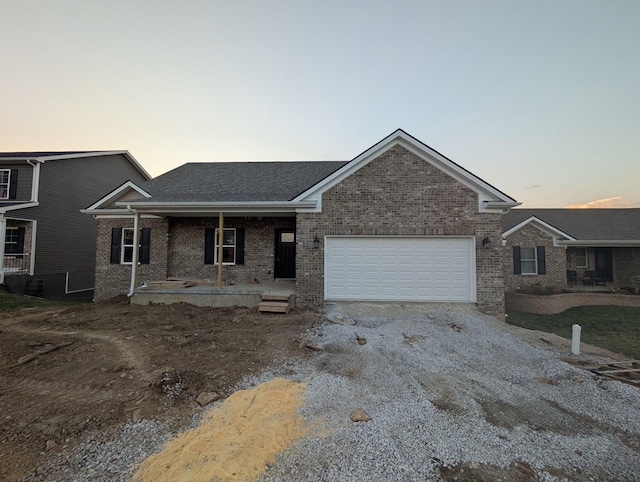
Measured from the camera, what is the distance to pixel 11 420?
11.4ft

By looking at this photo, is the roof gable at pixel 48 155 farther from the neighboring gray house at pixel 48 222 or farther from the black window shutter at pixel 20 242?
the black window shutter at pixel 20 242

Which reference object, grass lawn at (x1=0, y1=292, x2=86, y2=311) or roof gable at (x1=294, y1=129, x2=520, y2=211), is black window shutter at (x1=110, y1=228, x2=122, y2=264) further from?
roof gable at (x1=294, y1=129, x2=520, y2=211)

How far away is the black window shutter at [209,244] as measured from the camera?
12.1 metres

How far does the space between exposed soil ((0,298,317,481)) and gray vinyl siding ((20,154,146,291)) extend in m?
7.79

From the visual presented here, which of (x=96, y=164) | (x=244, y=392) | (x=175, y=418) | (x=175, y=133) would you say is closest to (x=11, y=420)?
(x=175, y=418)

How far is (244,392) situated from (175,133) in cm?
1395

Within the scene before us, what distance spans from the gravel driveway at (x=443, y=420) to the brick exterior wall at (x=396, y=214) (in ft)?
10.2

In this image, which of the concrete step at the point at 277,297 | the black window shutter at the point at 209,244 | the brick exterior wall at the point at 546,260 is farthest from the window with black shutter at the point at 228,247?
the brick exterior wall at the point at 546,260

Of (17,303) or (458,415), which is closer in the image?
(458,415)

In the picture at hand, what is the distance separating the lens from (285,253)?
12.1m

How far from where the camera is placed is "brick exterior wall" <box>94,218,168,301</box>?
11914 millimetres

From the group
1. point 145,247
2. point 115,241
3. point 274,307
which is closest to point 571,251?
point 274,307

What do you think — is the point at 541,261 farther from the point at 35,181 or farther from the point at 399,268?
the point at 35,181

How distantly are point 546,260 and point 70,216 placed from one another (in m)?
27.1
